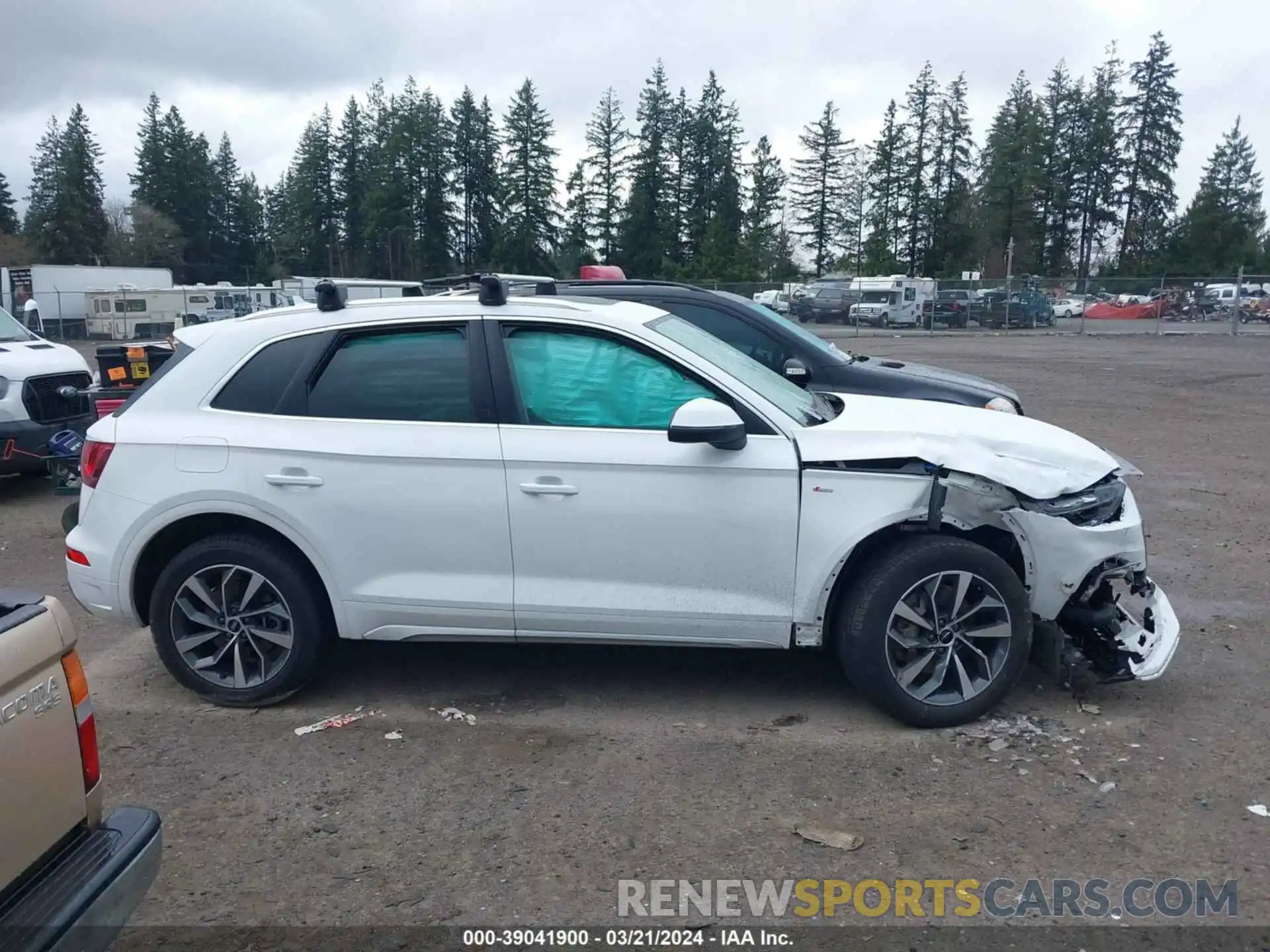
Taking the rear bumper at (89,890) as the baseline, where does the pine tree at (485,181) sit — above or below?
above

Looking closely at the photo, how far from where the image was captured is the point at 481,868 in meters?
3.59

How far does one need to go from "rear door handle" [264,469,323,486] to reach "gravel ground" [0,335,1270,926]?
105 centimetres

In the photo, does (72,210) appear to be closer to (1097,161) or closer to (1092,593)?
(1097,161)

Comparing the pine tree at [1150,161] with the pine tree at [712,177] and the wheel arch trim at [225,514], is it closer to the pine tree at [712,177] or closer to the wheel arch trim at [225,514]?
the pine tree at [712,177]

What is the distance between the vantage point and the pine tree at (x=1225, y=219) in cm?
7188

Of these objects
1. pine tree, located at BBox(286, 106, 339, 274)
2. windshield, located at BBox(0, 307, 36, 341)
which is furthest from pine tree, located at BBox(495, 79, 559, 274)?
windshield, located at BBox(0, 307, 36, 341)

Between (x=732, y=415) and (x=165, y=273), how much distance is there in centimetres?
5756

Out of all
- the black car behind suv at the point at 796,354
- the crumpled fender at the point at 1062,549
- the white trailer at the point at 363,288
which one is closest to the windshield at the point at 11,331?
the white trailer at the point at 363,288

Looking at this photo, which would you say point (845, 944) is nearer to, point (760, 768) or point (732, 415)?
point (760, 768)

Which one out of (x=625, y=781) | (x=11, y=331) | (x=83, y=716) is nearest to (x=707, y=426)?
(x=625, y=781)

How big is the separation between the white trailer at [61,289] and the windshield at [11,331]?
30.7m

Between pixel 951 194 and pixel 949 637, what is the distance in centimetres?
7868

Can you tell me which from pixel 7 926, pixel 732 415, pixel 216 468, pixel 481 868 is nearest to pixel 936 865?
pixel 481 868

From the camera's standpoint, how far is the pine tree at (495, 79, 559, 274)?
69125mm
